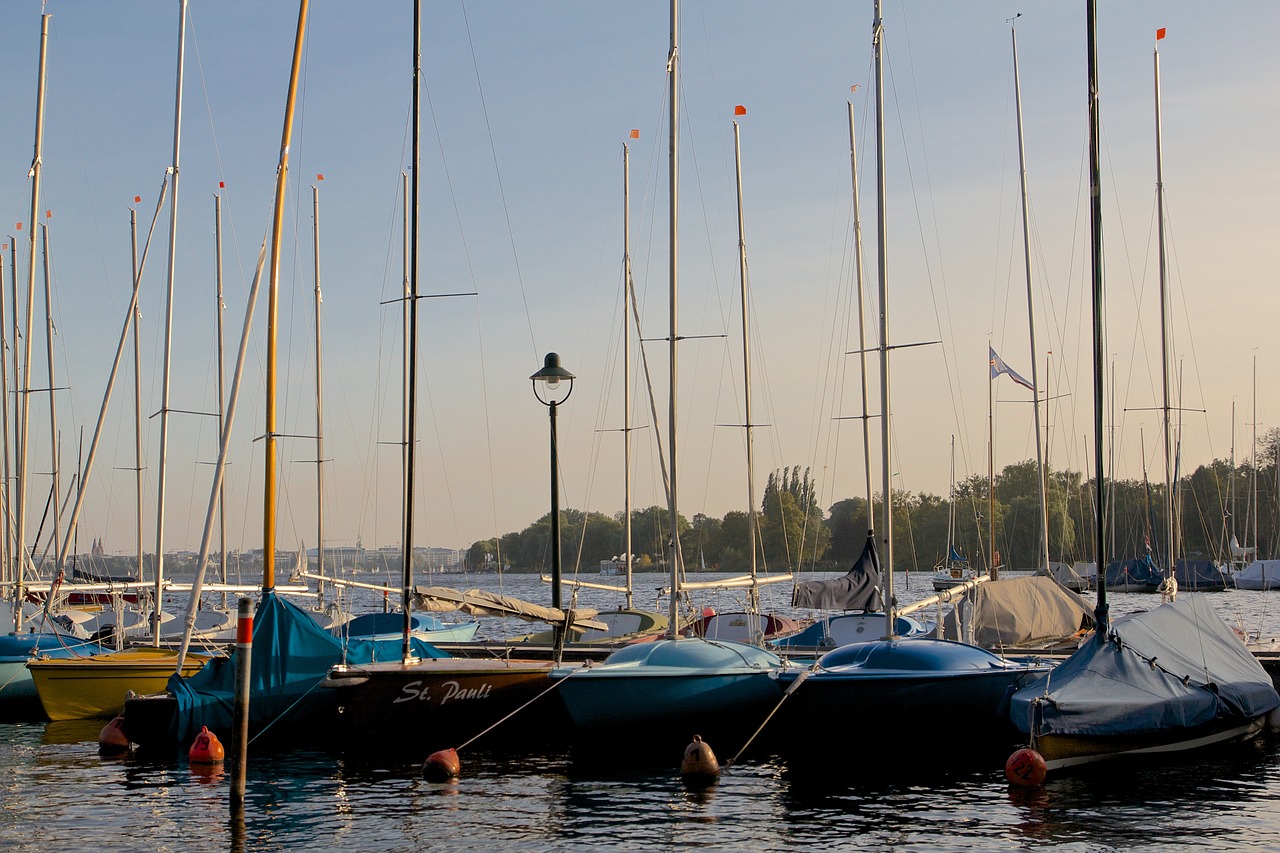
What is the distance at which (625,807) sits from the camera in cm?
1875

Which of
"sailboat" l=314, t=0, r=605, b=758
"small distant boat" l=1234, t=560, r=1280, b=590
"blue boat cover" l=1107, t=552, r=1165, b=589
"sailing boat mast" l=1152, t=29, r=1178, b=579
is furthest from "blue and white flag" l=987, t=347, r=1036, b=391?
"small distant boat" l=1234, t=560, r=1280, b=590

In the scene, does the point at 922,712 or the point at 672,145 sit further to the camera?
the point at 672,145

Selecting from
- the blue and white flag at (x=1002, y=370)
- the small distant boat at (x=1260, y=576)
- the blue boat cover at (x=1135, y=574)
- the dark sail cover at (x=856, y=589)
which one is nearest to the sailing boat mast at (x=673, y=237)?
the dark sail cover at (x=856, y=589)

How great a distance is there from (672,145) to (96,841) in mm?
18528

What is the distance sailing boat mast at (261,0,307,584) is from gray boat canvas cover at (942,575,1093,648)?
607 inches

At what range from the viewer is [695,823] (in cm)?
1772

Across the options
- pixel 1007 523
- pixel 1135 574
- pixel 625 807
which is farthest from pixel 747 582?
pixel 1007 523

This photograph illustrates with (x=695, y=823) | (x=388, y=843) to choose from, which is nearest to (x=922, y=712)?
(x=695, y=823)

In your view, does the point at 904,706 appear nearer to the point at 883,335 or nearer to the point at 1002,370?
the point at 883,335

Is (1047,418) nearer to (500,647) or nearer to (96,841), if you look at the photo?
(500,647)

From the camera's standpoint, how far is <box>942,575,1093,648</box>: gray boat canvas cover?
2970cm

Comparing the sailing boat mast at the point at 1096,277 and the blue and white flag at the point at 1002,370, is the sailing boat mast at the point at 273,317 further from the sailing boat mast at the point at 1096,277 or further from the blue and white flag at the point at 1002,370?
the blue and white flag at the point at 1002,370

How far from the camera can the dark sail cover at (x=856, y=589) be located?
3011cm

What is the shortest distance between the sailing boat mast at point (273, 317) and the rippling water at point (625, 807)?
12.1 feet
